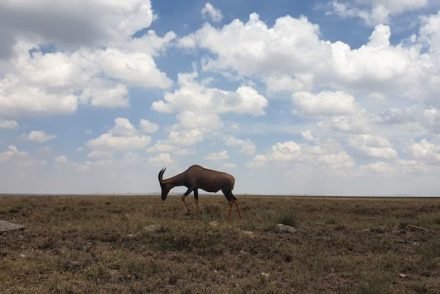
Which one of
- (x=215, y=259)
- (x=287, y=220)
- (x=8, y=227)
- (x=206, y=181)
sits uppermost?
(x=206, y=181)

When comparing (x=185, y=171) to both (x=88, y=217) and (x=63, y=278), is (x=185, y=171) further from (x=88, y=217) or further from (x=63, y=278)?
(x=63, y=278)

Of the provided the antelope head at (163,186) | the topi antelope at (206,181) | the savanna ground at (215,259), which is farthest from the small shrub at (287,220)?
the antelope head at (163,186)

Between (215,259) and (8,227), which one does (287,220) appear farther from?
(8,227)

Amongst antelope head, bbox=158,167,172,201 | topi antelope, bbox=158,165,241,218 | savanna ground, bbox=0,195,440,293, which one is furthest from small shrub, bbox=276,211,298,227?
antelope head, bbox=158,167,172,201

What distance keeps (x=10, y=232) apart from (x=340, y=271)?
10417mm

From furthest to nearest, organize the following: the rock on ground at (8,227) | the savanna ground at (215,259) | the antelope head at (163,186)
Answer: the antelope head at (163,186) → the rock on ground at (8,227) → the savanna ground at (215,259)

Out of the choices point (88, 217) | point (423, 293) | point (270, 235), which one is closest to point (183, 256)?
point (270, 235)

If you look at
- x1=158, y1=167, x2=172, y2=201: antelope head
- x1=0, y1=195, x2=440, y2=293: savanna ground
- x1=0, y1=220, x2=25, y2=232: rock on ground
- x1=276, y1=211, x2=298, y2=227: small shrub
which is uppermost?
x1=158, y1=167, x2=172, y2=201: antelope head

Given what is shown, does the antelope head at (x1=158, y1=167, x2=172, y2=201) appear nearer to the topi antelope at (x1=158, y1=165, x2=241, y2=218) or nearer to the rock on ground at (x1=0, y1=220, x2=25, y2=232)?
the topi antelope at (x1=158, y1=165, x2=241, y2=218)

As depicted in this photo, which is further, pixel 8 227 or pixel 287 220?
pixel 287 220

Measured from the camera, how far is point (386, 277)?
1120cm

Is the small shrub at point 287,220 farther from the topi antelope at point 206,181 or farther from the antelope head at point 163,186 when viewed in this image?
the antelope head at point 163,186

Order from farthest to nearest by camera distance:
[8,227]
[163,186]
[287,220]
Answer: [163,186], [287,220], [8,227]

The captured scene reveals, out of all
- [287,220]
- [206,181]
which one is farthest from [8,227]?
[287,220]
